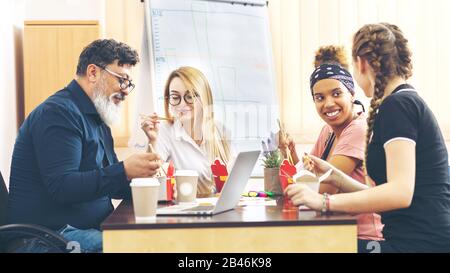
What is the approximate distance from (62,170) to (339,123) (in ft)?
3.81

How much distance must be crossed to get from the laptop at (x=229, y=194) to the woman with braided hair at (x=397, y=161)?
0.17 metres

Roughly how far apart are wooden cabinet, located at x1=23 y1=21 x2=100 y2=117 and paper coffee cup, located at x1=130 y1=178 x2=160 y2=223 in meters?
2.15

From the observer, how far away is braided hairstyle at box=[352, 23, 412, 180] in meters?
2.04

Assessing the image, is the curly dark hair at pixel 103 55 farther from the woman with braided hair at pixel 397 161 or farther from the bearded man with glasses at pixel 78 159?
the woman with braided hair at pixel 397 161

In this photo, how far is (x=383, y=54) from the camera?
2.04 metres

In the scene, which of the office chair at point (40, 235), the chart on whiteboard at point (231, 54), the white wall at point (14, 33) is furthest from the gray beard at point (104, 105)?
the chart on whiteboard at point (231, 54)

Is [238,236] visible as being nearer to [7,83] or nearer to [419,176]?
[419,176]

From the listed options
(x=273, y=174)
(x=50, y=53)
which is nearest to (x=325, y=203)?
(x=273, y=174)

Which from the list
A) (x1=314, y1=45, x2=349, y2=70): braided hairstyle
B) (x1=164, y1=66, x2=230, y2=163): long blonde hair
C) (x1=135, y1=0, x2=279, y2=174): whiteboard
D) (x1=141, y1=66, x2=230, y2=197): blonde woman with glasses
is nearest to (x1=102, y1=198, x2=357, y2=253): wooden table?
(x1=314, y1=45, x2=349, y2=70): braided hairstyle

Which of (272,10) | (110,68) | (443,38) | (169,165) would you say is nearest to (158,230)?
(169,165)

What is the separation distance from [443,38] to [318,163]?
245 centimetres

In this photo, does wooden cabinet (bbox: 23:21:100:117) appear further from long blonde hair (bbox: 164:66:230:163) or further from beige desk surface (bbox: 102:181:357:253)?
beige desk surface (bbox: 102:181:357:253)

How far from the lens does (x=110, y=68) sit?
2.58 m

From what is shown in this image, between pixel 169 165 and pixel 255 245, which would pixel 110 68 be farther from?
pixel 255 245
